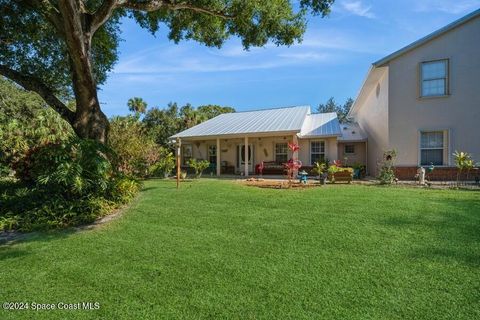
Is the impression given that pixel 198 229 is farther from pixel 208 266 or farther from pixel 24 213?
pixel 24 213

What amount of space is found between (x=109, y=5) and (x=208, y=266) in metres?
8.33

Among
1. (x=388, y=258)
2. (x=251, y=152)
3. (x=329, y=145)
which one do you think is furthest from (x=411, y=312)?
(x=251, y=152)

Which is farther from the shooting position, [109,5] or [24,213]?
[109,5]

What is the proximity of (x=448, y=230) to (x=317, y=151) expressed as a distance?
549 inches

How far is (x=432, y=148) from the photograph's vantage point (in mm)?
15094

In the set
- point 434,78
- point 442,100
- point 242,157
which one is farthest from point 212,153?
point 442,100

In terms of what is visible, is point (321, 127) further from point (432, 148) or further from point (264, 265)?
point (264, 265)

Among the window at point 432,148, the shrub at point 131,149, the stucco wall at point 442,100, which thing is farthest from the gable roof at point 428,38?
the shrub at point 131,149

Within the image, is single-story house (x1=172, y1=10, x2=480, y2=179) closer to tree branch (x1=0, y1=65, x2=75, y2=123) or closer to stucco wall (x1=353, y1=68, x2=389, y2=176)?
stucco wall (x1=353, y1=68, x2=389, y2=176)

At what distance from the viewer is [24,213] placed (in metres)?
8.06

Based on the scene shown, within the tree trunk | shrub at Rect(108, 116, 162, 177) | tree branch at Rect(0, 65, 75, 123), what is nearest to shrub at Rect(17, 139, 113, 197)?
the tree trunk

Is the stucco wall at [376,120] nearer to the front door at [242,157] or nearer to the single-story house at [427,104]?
the single-story house at [427,104]

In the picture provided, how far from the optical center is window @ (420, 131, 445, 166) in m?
15.0


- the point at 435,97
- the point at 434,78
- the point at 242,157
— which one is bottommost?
the point at 242,157
